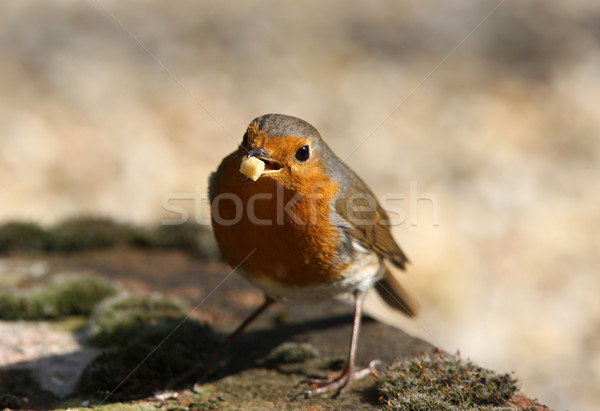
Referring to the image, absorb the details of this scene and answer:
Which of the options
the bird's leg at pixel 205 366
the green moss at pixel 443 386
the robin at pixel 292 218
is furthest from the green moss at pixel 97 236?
the green moss at pixel 443 386

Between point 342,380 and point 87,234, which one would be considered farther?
point 87,234

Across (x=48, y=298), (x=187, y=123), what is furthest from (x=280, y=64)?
(x=48, y=298)

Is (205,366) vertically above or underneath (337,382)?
underneath

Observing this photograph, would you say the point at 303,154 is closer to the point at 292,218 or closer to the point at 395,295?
the point at 292,218

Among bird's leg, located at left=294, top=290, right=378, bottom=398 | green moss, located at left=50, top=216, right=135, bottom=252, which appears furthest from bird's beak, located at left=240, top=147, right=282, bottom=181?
green moss, located at left=50, top=216, right=135, bottom=252

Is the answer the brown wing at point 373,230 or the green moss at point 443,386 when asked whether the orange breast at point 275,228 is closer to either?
the brown wing at point 373,230

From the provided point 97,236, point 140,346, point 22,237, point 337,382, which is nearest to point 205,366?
point 140,346
